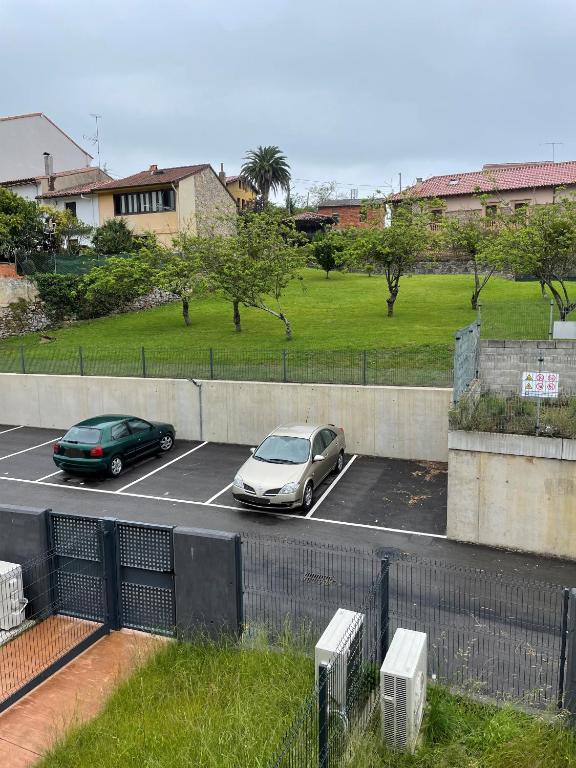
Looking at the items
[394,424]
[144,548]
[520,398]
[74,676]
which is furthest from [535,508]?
[74,676]

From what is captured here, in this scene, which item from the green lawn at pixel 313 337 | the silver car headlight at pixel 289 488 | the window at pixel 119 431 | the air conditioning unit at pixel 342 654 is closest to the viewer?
the air conditioning unit at pixel 342 654

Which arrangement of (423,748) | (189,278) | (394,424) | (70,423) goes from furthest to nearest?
(189,278) → (70,423) → (394,424) → (423,748)

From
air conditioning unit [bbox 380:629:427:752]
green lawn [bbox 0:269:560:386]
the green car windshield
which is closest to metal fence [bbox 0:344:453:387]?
green lawn [bbox 0:269:560:386]

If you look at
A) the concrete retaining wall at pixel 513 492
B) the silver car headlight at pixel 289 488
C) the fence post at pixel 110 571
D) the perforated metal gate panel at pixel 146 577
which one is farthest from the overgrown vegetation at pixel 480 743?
the silver car headlight at pixel 289 488

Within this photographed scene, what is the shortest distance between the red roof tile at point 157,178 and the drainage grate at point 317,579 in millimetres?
33404

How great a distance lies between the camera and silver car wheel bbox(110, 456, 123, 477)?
591 inches

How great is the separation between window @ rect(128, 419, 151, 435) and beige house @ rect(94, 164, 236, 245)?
23764 millimetres

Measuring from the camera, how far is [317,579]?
9180 mm

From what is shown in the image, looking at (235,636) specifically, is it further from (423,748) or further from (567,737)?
(567,737)

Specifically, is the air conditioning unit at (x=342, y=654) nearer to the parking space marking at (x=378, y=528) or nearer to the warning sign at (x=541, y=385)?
the parking space marking at (x=378, y=528)

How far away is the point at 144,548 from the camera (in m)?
7.76

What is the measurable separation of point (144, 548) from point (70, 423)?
13.5 m

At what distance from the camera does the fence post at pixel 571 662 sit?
601cm

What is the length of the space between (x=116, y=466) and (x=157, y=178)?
2922cm
